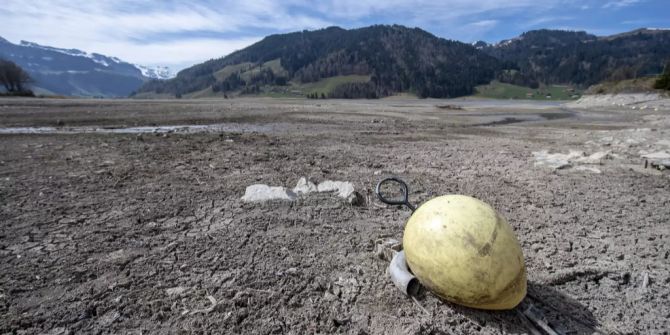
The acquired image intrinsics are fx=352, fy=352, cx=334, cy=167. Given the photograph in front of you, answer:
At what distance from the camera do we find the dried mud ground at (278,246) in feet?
11.5

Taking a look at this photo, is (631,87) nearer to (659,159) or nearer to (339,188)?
(659,159)

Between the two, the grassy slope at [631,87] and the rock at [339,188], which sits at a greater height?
the grassy slope at [631,87]

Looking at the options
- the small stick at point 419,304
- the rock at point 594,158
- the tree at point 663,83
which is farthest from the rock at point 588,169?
the tree at point 663,83

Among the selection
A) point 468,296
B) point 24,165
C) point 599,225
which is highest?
point 24,165

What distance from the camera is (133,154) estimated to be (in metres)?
10.2

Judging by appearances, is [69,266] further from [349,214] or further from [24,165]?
[24,165]

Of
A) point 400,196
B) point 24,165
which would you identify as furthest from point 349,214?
point 24,165

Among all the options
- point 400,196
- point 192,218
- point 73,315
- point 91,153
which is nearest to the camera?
point 73,315

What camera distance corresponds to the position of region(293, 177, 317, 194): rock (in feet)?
23.1

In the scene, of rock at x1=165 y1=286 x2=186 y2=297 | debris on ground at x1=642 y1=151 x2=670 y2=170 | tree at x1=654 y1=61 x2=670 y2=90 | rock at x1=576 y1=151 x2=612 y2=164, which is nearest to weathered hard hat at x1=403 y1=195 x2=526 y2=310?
rock at x1=165 y1=286 x2=186 y2=297

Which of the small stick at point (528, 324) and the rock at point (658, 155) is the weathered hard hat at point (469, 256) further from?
the rock at point (658, 155)

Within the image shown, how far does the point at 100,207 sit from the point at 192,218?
5.63 feet

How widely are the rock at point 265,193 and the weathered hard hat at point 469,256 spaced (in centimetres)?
358

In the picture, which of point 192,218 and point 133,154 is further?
point 133,154
